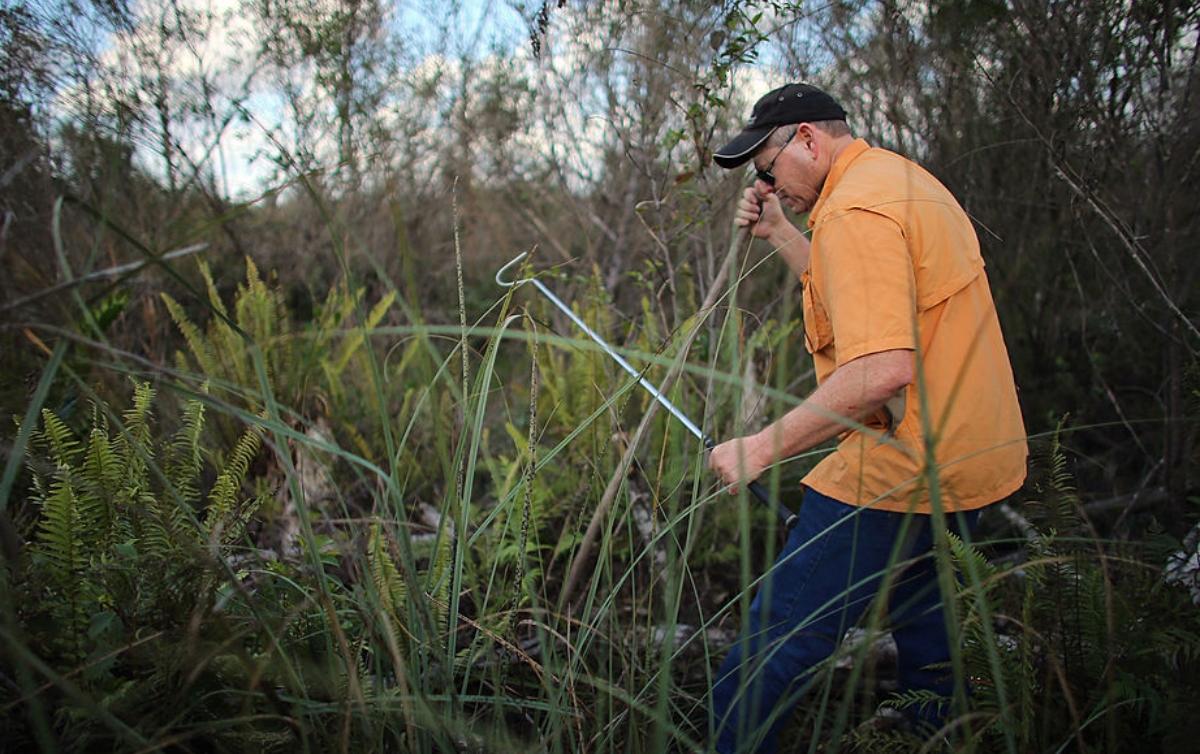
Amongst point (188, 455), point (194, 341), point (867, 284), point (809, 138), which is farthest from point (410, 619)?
point (194, 341)

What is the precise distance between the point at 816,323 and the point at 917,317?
1.30 feet

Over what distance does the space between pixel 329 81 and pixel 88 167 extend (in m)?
1.76

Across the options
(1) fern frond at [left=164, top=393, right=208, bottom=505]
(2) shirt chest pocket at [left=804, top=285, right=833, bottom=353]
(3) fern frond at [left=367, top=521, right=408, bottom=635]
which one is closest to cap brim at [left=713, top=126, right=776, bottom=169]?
(2) shirt chest pocket at [left=804, top=285, right=833, bottom=353]

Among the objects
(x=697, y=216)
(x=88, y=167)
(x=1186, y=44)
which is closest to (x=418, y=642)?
(x=697, y=216)

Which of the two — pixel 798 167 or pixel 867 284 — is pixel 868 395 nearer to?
pixel 867 284

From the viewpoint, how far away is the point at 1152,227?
3.38 metres

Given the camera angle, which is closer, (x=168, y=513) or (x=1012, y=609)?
(x=168, y=513)

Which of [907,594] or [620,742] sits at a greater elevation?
[907,594]

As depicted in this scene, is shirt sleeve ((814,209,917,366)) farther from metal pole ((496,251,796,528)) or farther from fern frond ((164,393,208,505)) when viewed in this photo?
fern frond ((164,393,208,505))

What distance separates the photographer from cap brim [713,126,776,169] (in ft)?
7.22

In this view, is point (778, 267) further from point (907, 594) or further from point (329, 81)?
point (907, 594)

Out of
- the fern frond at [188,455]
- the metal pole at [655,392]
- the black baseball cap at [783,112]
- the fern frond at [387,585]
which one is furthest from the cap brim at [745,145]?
the fern frond at [188,455]

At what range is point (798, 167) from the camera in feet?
7.24

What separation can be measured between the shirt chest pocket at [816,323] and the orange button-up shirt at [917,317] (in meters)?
0.06
